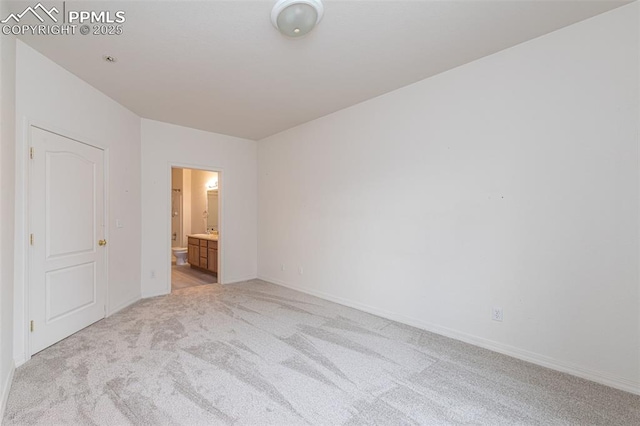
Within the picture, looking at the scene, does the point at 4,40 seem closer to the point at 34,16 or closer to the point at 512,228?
the point at 34,16

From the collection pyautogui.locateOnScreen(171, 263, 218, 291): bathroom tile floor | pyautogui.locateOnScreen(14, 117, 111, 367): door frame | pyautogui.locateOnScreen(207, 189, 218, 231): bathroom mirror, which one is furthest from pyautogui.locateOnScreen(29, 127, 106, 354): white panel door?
pyautogui.locateOnScreen(207, 189, 218, 231): bathroom mirror

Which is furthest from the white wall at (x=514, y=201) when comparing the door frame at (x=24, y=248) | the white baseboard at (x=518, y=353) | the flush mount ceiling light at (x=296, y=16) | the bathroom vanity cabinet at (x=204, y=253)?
the door frame at (x=24, y=248)

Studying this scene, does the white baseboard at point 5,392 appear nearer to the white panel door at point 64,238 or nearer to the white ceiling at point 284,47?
the white panel door at point 64,238

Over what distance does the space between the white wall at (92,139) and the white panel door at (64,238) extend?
12 centimetres

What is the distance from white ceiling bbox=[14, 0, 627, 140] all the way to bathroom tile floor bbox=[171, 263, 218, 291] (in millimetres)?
3045

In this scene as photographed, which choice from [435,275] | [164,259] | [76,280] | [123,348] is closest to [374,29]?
[435,275]

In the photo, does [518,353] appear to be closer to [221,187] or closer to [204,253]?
[221,187]

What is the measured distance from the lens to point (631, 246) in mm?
1923

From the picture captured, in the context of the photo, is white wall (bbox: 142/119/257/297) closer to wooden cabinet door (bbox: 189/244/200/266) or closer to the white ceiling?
the white ceiling

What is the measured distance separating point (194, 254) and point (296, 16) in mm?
5586

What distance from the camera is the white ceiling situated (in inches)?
76.3

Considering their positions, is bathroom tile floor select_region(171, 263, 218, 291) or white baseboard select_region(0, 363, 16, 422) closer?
white baseboard select_region(0, 363, 16, 422)

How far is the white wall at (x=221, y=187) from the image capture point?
412 cm

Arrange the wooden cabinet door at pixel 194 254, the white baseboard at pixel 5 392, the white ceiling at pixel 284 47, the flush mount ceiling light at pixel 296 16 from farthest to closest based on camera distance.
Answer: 1. the wooden cabinet door at pixel 194 254
2. the white ceiling at pixel 284 47
3. the flush mount ceiling light at pixel 296 16
4. the white baseboard at pixel 5 392
